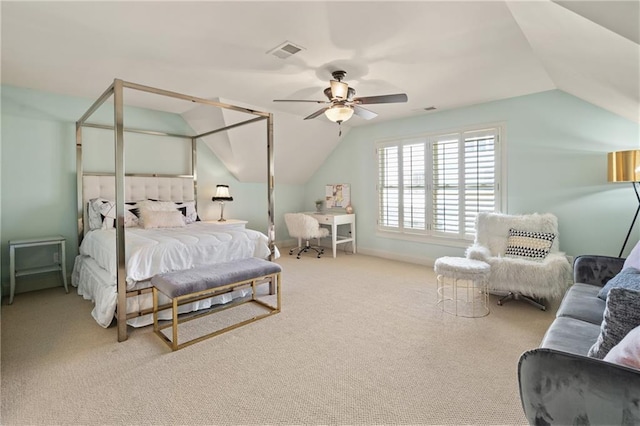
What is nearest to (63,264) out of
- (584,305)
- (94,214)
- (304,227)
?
(94,214)

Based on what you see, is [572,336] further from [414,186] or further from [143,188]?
[143,188]

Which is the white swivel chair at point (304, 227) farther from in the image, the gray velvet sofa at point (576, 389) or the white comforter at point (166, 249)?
the gray velvet sofa at point (576, 389)

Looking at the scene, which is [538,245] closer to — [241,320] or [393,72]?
[393,72]

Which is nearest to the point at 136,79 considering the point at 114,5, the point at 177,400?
the point at 114,5

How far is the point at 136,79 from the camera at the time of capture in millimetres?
3537

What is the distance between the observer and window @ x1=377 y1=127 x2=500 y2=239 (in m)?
4.52

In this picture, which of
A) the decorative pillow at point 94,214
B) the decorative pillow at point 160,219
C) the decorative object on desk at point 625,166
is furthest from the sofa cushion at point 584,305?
the decorative pillow at point 94,214

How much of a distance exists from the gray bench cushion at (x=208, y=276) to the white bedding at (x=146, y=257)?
18 cm

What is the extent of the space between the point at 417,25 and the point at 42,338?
→ 3942 mm

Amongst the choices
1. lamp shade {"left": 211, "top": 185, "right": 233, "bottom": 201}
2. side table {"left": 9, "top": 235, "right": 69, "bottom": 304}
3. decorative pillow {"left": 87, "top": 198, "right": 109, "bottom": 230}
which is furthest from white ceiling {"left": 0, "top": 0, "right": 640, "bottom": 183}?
side table {"left": 9, "top": 235, "right": 69, "bottom": 304}

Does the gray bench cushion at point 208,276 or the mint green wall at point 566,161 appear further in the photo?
the mint green wall at point 566,161

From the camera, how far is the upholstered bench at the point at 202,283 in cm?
251

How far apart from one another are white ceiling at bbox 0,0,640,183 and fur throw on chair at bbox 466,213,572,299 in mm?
1429

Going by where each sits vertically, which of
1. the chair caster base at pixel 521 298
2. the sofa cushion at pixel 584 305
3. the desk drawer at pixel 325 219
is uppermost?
the desk drawer at pixel 325 219
